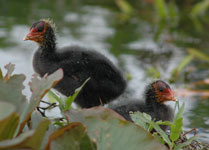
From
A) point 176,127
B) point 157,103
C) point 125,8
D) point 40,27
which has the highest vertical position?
point 40,27

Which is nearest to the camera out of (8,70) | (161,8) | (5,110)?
(5,110)

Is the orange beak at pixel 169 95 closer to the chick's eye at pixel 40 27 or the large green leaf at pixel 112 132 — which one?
the chick's eye at pixel 40 27

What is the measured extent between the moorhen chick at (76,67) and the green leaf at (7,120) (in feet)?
6.03

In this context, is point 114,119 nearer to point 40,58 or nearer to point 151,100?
point 151,100

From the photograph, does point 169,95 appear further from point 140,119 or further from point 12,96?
point 12,96

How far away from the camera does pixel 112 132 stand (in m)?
2.12

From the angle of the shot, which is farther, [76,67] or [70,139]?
[76,67]

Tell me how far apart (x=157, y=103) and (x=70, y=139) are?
179 centimetres

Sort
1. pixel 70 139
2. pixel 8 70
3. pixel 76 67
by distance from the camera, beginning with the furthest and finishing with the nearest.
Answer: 1. pixel 76 67
2. pixel 8 70
3. pixel 70 139

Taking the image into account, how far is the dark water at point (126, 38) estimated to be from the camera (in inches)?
225

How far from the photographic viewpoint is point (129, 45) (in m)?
7.56

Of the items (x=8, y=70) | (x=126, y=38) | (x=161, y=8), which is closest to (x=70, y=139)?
(x=8, y=70)

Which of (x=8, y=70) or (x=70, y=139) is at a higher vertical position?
(x=8, y=70)

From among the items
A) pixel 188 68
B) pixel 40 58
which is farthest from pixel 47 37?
pixel 188 68
